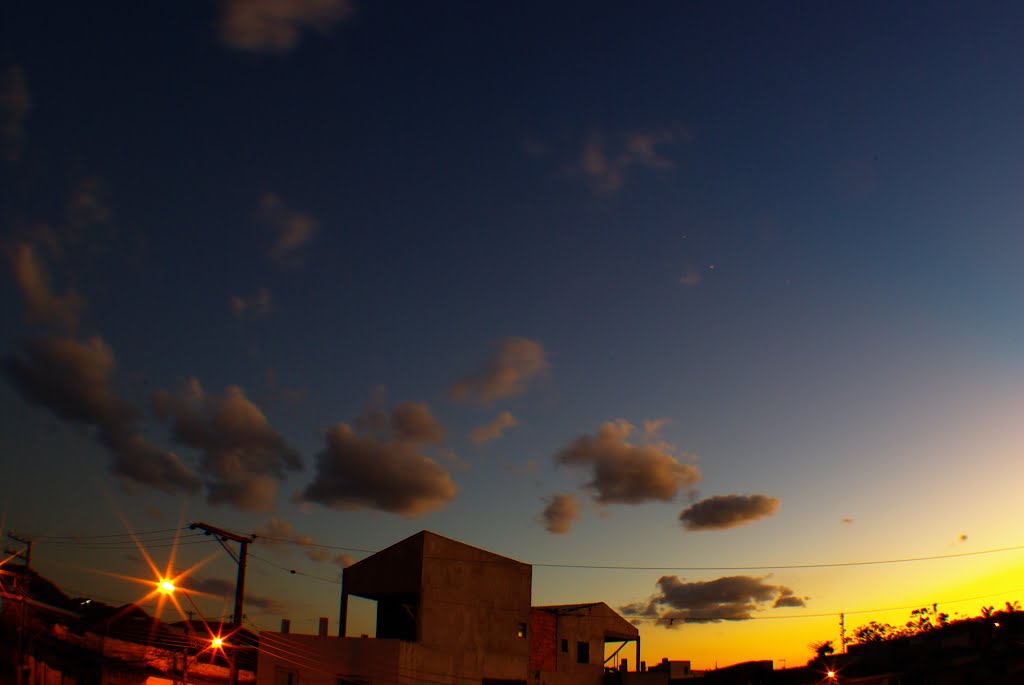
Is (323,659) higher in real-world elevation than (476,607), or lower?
lower

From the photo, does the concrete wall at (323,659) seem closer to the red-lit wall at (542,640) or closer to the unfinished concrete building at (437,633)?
the unfinished concrete building at (437,633)

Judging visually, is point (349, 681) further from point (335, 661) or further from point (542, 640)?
point (542, 640)

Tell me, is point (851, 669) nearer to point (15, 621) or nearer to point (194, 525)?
point (194, 525)

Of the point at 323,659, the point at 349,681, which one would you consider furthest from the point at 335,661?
the point at 349,681

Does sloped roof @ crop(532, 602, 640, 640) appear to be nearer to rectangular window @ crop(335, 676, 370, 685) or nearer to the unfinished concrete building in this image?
the unfinished concrete building

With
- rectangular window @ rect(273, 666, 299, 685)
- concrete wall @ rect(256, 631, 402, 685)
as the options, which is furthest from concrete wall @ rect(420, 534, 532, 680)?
rectangular window @ rect(273, 666, 299, 685)

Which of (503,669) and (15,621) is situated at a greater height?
(15,621)

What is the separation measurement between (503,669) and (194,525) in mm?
22276

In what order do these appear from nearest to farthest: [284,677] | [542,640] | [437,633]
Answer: [284,677], [437,633], [542,640]

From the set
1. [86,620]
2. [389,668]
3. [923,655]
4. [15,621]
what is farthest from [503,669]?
[923,655]

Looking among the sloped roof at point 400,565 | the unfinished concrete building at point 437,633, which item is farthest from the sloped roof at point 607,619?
the sloped roof at point 400,565

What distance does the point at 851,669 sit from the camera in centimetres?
6431

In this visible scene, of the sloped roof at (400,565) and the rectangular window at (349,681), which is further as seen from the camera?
the sloped roof at (400,565)

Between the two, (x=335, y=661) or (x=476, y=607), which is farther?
(x=476, y=607)
